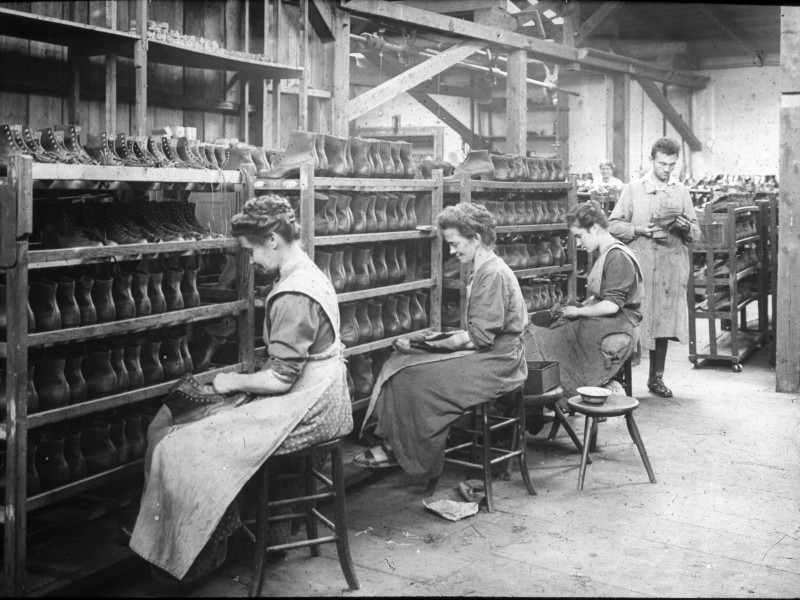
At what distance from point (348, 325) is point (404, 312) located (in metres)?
0.63

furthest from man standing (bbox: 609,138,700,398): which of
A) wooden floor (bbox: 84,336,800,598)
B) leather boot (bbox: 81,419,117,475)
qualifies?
leather boot (bbox: 81,419,117,475)

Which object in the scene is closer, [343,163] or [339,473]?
[339,473]

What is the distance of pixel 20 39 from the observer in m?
5.74

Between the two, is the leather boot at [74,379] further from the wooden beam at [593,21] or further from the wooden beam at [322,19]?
the wooden beam at [593,21]

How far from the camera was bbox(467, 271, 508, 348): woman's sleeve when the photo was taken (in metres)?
4.79

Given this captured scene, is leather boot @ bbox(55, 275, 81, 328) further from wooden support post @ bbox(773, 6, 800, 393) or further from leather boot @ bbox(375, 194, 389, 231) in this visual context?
wooden support post @ bbox(773, 6, 800, 393)

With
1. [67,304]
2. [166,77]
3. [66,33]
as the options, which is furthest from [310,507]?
[166,77]

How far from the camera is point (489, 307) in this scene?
15.8 feet

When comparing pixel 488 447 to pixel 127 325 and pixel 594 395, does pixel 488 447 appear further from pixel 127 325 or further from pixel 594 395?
pixel 127 325

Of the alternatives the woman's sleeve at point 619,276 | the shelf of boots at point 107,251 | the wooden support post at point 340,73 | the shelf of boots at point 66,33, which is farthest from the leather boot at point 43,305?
the wooden support post at point 340,73

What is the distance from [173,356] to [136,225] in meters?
0.67

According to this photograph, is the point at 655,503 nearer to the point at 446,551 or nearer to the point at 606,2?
the point at 446,551

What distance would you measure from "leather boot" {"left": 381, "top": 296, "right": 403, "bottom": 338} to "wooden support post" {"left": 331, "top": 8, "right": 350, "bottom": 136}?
8.41 ft

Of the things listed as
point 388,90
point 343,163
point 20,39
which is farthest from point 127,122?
point 388,90
